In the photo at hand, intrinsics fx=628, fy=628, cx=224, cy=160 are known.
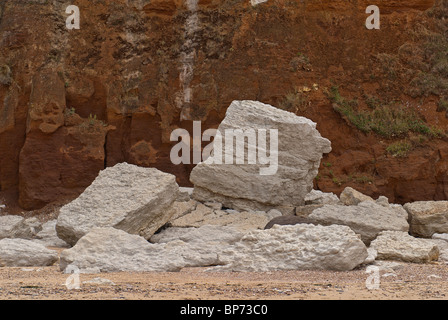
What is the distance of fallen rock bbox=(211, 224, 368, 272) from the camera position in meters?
5.91

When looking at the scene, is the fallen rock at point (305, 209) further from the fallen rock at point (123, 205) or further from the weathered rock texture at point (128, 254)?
the weathered rock texture at point (128, 254)

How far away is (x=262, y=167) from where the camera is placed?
9.70m

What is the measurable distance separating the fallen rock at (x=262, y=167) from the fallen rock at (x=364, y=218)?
126cm

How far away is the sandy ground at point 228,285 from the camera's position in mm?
3988

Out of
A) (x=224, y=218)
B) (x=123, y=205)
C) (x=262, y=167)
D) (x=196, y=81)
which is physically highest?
(x=196, y=81)

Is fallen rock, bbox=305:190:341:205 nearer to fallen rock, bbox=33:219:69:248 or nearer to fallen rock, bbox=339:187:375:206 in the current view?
fallen rock, bbox=339:187:375:206

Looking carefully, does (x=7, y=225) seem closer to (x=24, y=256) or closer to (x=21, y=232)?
(x=21, y=232)

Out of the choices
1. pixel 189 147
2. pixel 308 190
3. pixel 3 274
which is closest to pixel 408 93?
pixel 189 147

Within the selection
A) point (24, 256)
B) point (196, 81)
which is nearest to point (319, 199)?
point (24, 256)

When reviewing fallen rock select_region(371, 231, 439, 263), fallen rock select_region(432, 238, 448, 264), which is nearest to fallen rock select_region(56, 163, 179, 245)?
fallen rock select_region(371, 231, 439, 263)

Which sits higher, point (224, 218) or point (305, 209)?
point (305, 209)

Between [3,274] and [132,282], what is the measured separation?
1566 mm

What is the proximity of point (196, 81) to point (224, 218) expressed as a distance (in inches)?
263

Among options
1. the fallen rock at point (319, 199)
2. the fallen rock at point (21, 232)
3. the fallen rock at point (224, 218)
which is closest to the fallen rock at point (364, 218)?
the fallen rock at point (224, 218)
